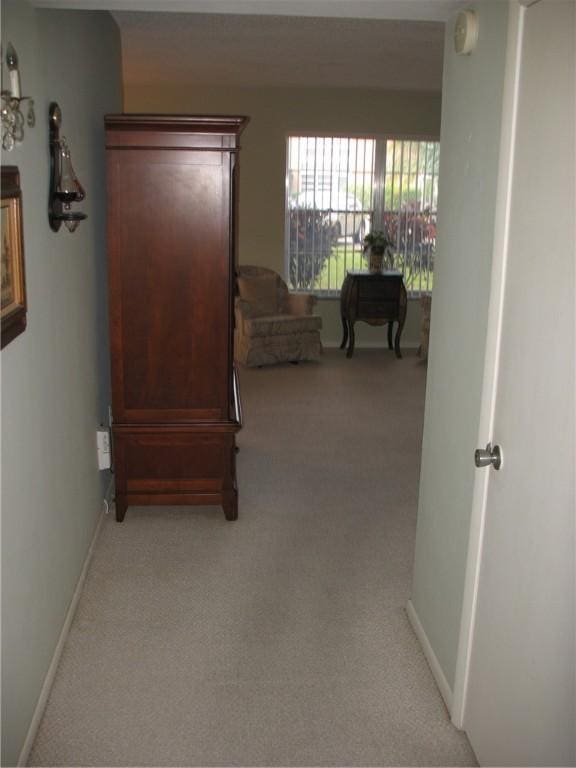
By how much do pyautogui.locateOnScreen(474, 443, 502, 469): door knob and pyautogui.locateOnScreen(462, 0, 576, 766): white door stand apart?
2 cm

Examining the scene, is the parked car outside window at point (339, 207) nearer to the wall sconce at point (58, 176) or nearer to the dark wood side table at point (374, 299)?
the dark wood side table at point (374, 299)

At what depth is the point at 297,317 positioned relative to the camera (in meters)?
7.40

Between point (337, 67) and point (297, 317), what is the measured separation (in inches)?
84.4

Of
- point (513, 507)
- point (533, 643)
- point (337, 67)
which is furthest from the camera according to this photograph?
point (337, 67)

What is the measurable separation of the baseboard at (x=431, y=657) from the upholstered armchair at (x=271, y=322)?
4.32 m

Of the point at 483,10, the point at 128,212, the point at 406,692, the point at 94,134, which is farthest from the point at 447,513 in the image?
the point at 94,134

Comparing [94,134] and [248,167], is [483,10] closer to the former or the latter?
[94,134]

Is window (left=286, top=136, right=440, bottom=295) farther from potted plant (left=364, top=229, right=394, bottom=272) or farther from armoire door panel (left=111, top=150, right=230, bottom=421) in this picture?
armoire door panel (left=111, top=150, right=230, bottom=421)

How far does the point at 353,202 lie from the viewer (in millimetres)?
8047

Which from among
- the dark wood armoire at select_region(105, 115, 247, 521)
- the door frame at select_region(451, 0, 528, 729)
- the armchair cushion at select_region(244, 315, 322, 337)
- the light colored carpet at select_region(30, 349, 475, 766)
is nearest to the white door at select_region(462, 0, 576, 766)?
the door frame at select_region(451, 0, 528, 729)

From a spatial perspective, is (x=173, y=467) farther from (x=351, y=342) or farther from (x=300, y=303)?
(x=351, y=342)

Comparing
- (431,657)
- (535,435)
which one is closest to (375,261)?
(431,657)

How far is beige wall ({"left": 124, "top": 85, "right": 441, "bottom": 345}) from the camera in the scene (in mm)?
7609

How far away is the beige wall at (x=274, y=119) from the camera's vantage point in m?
7.61
